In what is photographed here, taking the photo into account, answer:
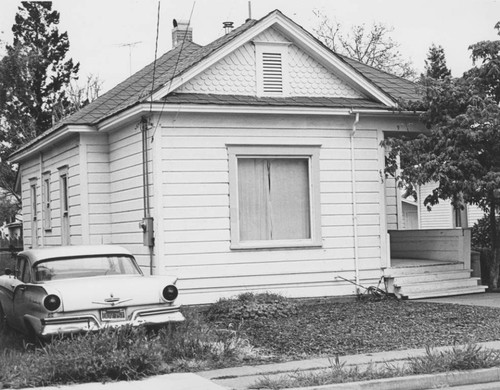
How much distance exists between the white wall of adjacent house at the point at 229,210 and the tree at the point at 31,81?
2716 centimetres

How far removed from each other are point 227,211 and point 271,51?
134 inches

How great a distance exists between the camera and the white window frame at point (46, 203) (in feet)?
69.1

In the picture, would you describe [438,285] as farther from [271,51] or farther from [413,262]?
[271,51]

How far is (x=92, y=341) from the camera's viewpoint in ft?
29.7

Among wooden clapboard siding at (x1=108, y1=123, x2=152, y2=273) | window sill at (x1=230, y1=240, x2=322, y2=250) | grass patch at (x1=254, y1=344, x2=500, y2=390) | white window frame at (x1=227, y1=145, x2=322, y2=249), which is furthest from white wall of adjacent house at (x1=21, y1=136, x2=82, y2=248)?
grass patch at (x1=254, y1=344, x2=500, y2=390)

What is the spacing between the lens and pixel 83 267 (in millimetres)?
11055

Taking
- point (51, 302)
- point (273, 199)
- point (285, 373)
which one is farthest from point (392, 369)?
point (273, 199)

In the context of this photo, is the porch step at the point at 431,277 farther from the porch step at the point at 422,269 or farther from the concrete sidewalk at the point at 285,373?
the concrete sidewalk at the point at 285,373

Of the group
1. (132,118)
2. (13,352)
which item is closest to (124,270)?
Result: (13,352)

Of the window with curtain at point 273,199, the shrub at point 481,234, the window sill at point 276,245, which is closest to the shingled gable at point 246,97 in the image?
the window with curtain at point 273,199

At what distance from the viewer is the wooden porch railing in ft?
56.9

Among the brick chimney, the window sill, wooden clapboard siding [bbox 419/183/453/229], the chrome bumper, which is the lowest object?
the chrome bumper

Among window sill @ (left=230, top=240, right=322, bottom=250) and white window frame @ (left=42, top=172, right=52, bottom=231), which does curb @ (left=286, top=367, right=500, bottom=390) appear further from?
white window frame @ (left=42, top=172, right=52, bottom=231)

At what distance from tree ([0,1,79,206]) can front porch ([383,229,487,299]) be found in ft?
88.8
